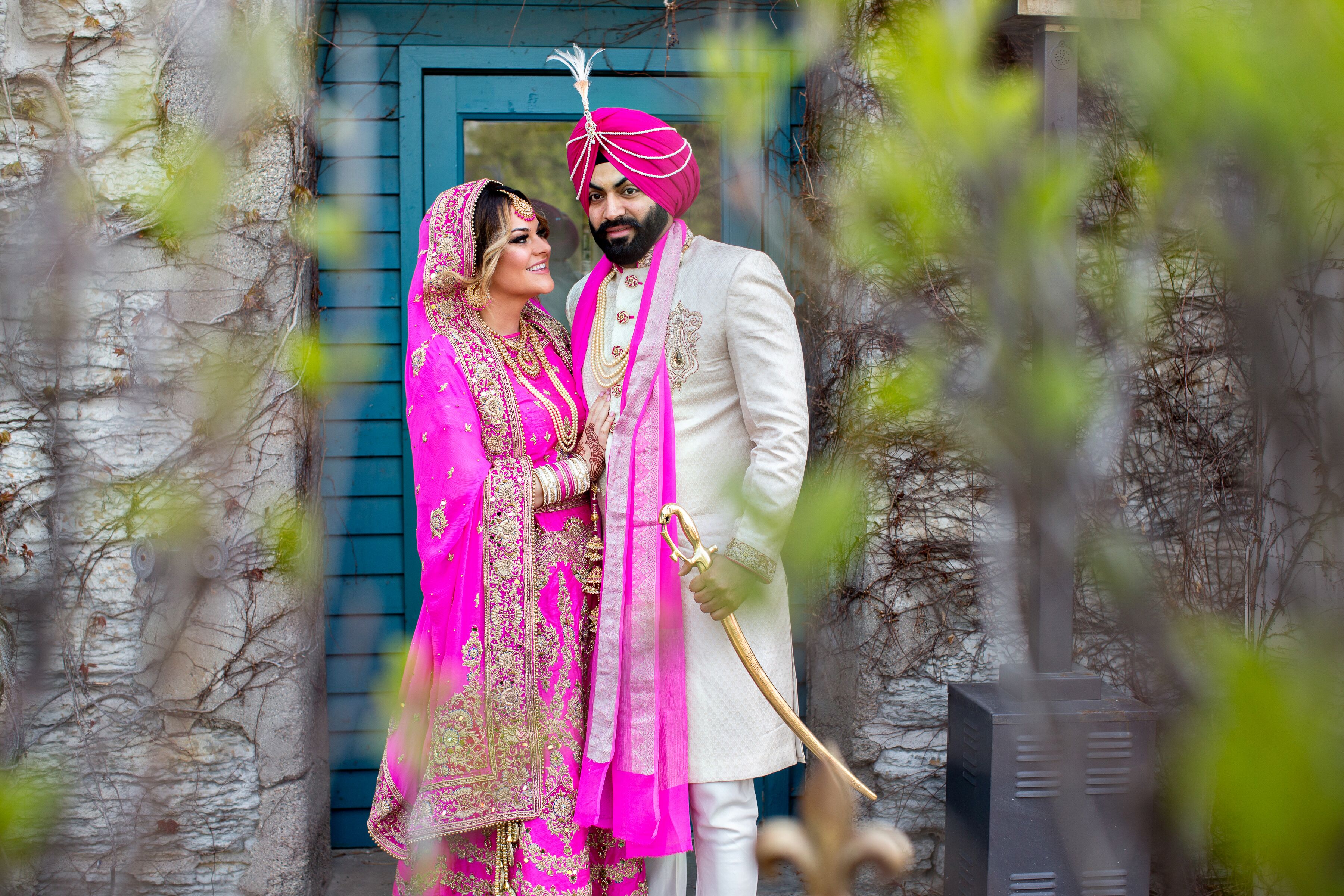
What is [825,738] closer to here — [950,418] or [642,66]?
[642,66]

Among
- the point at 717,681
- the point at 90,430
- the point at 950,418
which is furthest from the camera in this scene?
the point at 717,681

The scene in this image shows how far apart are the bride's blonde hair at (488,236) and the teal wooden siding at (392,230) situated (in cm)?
86

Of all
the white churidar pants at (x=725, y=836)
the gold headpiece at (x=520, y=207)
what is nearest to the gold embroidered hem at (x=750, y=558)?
the white churidar pants at (x=725, y=836)

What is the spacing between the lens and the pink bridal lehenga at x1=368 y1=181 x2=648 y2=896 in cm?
193

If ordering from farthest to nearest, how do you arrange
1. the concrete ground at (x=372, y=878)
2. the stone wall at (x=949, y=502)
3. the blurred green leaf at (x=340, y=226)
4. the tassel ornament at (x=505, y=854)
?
the concrete ground at (x=372, y=878), the tassel ornament at (x=505, y=854), the blurred green leaf at (x=340, y=226), the stone wall at (x=949, y=502)

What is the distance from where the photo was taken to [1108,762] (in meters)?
1.09

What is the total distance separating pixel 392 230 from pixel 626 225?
121cm

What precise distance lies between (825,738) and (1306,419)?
2.55m

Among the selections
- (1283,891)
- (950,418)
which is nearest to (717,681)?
(950,418)

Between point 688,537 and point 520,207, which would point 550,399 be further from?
point 688,537

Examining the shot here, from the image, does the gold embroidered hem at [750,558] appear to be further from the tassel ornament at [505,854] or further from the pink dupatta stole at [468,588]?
the tassel ornament at [505,854]

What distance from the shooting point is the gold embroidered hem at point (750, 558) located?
1.63 meters

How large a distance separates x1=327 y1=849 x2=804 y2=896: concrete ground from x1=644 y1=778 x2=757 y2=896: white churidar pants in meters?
0.90

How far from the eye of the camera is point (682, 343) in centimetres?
196
